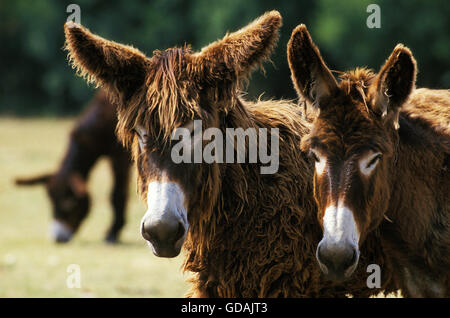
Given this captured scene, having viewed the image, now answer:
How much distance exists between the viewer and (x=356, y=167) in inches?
151

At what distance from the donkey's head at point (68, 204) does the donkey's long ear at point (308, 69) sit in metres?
7.83

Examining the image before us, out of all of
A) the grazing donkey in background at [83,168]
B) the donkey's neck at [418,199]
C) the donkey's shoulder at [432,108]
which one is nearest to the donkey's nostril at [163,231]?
the donkey's neck at [418,199]

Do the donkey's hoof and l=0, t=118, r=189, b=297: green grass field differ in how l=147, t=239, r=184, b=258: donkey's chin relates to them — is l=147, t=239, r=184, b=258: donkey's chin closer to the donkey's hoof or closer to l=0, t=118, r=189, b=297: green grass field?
l=0, t=118, r=189, b=297: green grass field

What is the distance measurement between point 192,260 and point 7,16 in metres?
40.0

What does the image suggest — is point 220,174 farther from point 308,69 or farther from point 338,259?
point 338,259

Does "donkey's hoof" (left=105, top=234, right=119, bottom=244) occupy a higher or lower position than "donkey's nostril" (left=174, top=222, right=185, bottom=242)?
lower

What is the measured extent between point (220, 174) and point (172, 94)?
0.63 m

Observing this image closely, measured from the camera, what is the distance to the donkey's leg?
11602 mm

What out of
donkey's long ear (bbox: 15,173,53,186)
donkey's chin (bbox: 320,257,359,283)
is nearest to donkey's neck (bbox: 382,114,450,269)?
donkey's chin (bbox: 320,257,359,283)

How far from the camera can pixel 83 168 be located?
11.7 meters

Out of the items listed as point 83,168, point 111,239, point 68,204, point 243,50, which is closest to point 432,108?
point 243,50

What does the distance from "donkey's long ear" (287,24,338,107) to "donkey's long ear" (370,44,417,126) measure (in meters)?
0.28
